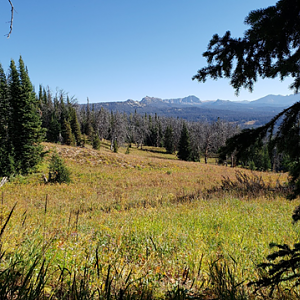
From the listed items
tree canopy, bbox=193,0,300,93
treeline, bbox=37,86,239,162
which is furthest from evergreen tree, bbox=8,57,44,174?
treeline, bbox=37,86,239,162

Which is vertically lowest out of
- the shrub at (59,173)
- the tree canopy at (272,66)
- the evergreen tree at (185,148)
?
the evergreen tree at (185,148)

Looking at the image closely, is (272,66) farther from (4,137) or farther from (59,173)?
(4,137)

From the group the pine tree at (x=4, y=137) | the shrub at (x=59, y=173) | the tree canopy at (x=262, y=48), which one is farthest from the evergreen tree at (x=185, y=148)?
the tree canopy at (x=262, y=48)

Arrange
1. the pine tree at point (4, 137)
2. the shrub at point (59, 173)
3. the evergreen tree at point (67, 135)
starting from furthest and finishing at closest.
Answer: the evergreen tree at point (67, 135) → the pine tree at point (4, 137) → the shrub at point (59, 173)

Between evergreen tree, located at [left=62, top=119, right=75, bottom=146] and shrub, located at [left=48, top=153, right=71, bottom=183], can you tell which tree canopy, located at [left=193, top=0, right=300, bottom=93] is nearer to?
shrub, located at [left=48, top=153, right=71, bottom=183]

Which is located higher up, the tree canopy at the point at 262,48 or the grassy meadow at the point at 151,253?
the tree canopy at the point at 262,48

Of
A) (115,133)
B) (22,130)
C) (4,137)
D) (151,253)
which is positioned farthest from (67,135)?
(151,253)

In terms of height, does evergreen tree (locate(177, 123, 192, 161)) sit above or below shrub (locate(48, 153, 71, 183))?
below

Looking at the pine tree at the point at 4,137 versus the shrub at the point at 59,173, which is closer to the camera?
the shrub at the point at 59,173

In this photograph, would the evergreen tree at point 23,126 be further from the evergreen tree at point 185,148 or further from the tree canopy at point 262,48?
the evergreen tree at point 185,148

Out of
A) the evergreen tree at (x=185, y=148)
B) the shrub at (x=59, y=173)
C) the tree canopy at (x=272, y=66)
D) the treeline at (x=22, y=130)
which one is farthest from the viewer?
the evergreen tree at (x=185, y=148)

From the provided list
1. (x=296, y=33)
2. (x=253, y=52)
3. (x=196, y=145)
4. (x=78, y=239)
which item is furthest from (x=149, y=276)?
(x=196, y=145)

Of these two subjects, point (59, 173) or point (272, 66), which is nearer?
point (272, 66)

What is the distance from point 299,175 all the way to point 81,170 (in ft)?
74.4
